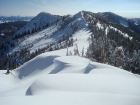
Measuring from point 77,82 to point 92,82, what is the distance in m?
1.49

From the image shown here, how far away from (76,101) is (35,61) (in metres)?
29.3

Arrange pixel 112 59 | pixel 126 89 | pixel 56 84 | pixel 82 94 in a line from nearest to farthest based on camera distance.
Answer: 1. pixel 82 94
2. pixel 126 89
3. pixel 56 84
4. pixel 112 59

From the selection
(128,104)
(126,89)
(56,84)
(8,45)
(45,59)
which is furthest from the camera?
(8,45)

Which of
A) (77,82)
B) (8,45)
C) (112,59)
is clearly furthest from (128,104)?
(8,45)

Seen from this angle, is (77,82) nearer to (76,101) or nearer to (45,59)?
(76,101)

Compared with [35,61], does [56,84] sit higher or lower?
higher

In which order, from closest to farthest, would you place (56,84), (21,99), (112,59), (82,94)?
(21,99), (82,94), (56,84), (112,59)

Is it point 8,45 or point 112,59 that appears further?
point 8,45

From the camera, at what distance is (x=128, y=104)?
978 centimetres

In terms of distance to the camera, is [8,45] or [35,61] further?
[8,45]

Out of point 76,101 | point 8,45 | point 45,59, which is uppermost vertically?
point 76,101

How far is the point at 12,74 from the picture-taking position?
33906 millimetres

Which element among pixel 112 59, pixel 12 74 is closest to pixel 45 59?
pixel 12 74

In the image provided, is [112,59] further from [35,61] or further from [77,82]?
[77,82]
